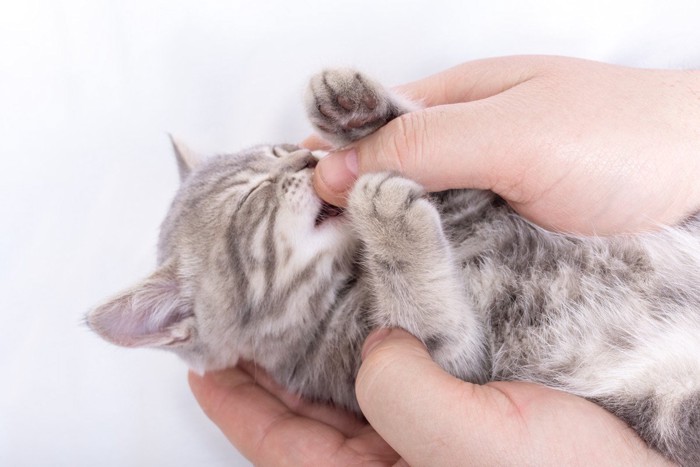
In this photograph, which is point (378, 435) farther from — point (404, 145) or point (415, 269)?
point (404, 145)

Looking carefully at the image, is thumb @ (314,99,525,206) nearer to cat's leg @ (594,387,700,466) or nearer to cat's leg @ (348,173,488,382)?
cat's leg @ (348,173,488,382)

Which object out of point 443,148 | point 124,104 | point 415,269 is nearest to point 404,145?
point 443,148

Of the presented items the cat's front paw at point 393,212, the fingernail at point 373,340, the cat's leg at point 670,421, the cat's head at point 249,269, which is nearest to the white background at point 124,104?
the cat's head at point 249,269

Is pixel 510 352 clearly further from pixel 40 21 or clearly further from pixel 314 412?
pixel 40 21

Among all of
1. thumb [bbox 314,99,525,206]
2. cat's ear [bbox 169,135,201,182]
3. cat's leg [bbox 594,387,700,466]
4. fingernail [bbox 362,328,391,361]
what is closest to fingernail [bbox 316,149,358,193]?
thumb [bbox 314,99,525,206]

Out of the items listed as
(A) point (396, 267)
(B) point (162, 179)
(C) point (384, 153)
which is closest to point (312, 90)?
(C) point (384, 153)

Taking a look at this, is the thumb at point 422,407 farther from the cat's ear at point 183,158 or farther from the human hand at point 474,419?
the cat's ear at point 183,158
